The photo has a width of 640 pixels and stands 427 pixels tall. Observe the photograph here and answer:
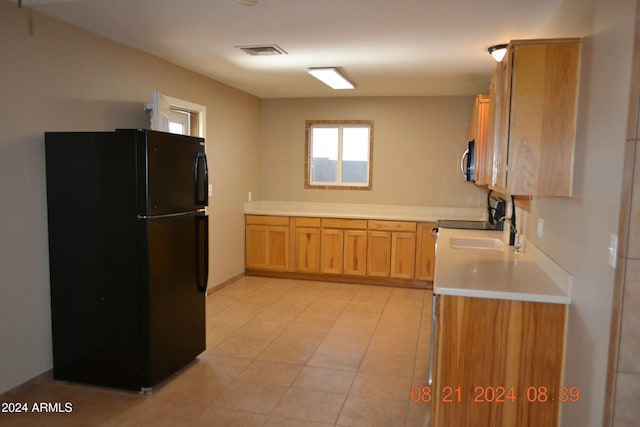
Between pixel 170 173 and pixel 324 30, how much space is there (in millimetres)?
1440

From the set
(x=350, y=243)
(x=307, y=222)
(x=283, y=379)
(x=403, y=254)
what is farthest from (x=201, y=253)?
(x=403, y=254)

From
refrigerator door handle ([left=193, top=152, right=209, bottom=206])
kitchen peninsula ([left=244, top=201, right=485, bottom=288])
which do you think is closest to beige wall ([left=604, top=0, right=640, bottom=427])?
refrigerator door handle ([left=193, top=152, right=209, bottom=206])

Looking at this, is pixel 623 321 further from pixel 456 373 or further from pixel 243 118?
pixel 243 118

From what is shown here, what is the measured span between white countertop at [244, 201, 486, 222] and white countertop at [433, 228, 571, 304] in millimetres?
2469

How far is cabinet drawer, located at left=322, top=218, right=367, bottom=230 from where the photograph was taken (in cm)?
586

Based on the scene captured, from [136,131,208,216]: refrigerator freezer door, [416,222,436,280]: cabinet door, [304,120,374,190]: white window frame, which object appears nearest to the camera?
[136,131,208,216]: refrigerator freezer door

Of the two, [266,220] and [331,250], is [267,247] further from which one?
[331,250]

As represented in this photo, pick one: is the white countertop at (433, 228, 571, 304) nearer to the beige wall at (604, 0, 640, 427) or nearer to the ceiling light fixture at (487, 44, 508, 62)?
the beige wall at (604, 0, 640, 427)

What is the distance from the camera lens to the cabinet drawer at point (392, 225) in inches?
224

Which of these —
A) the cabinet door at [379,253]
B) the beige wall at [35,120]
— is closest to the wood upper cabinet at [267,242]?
the cabinet door at [379,253]

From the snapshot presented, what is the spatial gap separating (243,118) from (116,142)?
3257 mm

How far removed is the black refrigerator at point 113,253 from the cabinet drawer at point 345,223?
3.01 metres

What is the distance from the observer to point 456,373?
7.60ft

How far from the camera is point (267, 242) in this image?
20.2 ft
